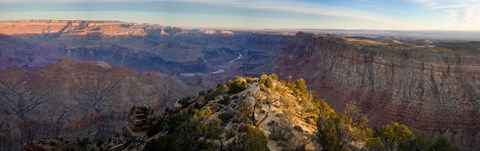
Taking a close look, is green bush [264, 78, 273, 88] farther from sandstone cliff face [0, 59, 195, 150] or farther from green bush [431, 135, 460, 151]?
sandstone cliff face [0, 59, 195, 150]

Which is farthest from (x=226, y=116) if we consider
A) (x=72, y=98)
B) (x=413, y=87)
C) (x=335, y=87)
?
(x=72, y=98)

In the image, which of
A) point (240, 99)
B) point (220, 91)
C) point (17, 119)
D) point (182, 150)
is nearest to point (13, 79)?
point (17, 119)

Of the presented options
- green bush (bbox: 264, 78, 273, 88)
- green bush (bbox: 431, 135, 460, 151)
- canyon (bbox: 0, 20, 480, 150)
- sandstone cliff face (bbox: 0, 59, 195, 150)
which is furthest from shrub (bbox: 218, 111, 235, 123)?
sandstone cliff face (bbox: 0, 59, 195, 150)

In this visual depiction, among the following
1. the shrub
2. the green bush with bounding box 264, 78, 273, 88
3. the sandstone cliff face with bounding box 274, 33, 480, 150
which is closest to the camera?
the shrub

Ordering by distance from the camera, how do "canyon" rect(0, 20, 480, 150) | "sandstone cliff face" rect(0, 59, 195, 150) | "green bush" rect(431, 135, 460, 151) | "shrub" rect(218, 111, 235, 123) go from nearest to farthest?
"shrub" rect(218, 111, 235, 123), "green bush" rect(431, 135, 460, 151), "canyon" rect(0, 20, 480, 150), "sandstone cliff face" rect(0, 59, 195, 150)

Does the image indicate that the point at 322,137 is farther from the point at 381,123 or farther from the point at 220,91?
the point at 381,123

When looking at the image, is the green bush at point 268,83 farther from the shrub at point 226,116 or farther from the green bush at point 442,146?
the green bush at point 442,146

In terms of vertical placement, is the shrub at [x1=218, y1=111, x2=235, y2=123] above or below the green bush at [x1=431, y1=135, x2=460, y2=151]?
above

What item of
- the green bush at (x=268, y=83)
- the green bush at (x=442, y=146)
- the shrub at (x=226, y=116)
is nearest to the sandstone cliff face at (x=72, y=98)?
the green bush at (x=268, y=83)
